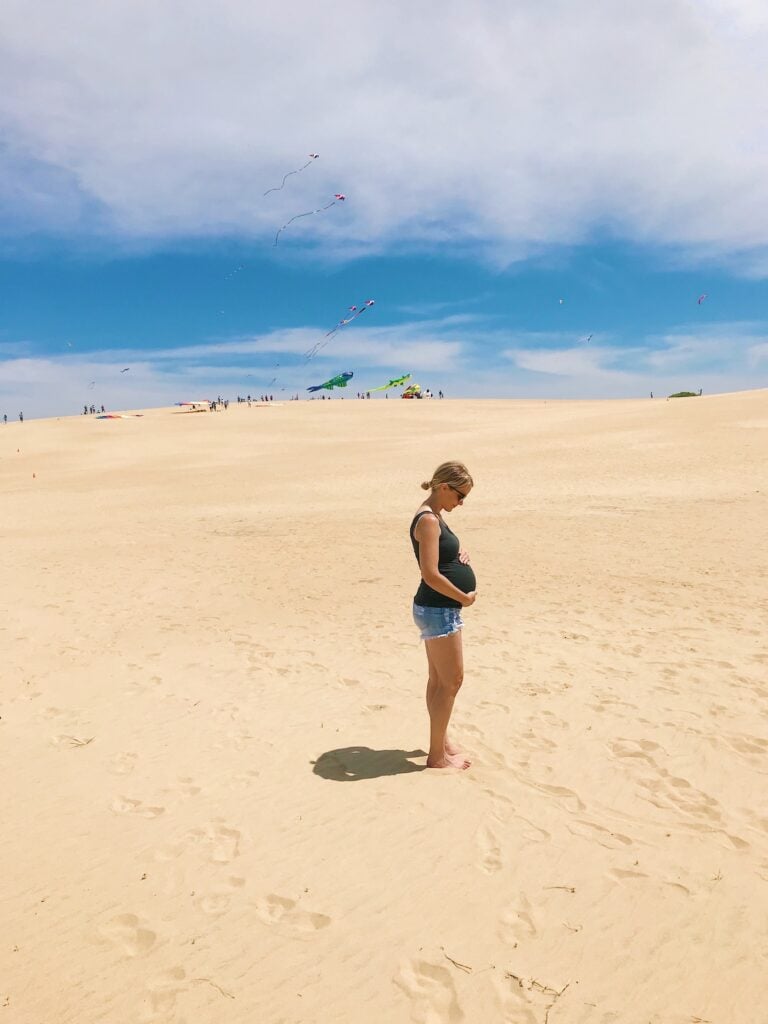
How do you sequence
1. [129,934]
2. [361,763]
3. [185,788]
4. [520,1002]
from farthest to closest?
[361,763] < [185,788] < [129,934] < [520,1002]

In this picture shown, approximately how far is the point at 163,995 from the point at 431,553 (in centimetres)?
265

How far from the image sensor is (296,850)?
13.5 feet

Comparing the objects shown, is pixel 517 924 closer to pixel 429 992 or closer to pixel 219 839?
pixel 429 992

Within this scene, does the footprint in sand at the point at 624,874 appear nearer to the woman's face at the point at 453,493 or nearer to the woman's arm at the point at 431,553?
the woman's arm at the point at 431,553

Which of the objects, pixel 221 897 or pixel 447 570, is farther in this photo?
pixel 447 570

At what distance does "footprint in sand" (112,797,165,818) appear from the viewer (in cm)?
452

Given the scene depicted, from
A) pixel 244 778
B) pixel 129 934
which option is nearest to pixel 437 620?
pixel 244 778

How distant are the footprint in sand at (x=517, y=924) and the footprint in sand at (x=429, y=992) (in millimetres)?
390

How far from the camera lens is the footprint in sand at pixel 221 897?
11.7 feet

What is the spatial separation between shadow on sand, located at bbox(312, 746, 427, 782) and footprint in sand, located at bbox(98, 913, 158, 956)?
1.80m

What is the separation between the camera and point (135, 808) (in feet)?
15.1

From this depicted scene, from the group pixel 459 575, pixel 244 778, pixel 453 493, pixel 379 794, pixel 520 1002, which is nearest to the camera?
pixel 520 1002

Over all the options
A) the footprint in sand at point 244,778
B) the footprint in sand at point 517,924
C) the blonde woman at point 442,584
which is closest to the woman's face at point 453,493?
the blonde woman at point 442,584

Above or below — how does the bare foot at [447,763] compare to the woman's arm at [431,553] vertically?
below
